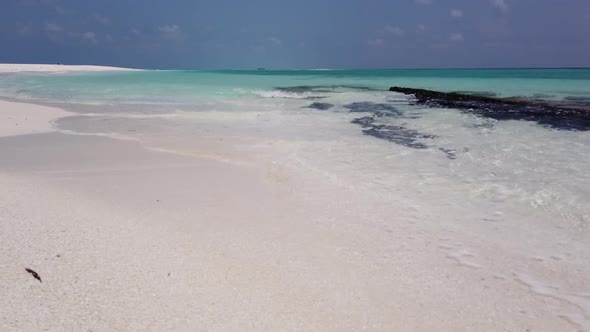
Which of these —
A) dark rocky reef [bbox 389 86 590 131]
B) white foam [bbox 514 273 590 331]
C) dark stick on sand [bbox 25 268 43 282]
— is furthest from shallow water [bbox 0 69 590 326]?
dark stick on sand [bbox 25 268 43 282]

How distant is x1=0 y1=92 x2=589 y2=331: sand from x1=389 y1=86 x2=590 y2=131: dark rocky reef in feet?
24.6

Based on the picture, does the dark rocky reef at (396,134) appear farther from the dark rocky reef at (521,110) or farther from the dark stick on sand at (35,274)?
the dark stick on sand at (35,274)

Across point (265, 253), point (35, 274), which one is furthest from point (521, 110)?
point (35, 274)

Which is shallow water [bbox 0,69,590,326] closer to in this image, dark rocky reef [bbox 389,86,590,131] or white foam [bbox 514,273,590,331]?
white foam [bbox 514,273,590,331]

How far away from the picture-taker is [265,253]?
3.07 meters

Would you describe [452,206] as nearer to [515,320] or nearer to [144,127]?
[515,320]

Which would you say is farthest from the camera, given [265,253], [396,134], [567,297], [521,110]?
[521,110]

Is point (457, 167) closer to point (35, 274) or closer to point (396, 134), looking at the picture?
point (396, 134)

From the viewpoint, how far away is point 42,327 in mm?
1977

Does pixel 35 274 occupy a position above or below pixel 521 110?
below

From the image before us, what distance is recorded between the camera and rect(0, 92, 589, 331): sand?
2.27 m

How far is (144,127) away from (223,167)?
463 centimetres

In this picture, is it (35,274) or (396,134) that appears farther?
(396,134)

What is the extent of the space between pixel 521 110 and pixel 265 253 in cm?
1308
